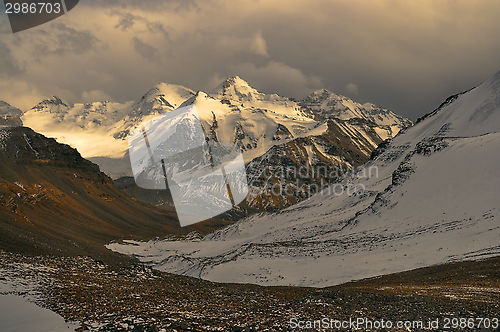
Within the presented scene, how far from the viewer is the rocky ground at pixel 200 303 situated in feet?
54.0

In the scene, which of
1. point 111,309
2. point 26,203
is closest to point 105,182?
point 26,203

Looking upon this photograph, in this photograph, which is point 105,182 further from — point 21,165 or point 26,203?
point 26,203

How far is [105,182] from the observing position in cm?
16725

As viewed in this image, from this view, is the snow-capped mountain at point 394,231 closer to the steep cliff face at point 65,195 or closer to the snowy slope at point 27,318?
the steep cliff face at point 65,195

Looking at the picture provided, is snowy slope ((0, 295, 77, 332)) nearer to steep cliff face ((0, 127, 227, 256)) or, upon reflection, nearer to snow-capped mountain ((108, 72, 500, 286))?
snow-capped mountain ((108, 72, 500, 286))

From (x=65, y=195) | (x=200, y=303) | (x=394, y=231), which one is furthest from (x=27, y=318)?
(x=65, y=195)

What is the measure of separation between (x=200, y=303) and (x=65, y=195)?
119 metres

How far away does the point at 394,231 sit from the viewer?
6097 cm

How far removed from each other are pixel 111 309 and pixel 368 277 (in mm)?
30805

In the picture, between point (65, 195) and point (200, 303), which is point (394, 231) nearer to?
point (200, 303)

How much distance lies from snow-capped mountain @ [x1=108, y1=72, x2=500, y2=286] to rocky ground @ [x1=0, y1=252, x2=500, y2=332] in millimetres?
16459

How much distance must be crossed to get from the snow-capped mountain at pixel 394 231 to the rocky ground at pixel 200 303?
54.0 feet

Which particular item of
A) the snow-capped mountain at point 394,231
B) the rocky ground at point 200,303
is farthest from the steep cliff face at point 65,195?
the rocky ground at point 200,303

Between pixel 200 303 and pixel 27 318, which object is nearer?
pixel 27 318
